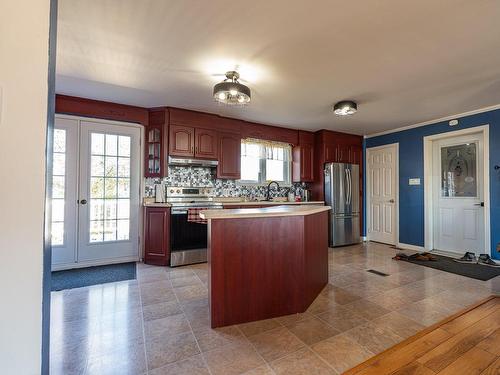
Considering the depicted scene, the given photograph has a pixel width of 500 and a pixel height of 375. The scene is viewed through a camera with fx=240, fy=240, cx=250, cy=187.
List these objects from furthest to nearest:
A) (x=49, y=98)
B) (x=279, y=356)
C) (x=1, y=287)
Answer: (x=279, y=356)
(x=49, y=98)
(x=1, y=287)

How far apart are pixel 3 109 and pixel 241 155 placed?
13.0 ft

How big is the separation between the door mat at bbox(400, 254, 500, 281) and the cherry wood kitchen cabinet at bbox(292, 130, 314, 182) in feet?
7.67

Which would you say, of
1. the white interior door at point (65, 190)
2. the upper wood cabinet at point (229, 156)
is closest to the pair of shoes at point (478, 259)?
the upper wood cabinet at point (229, 156)

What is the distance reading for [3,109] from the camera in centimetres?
75

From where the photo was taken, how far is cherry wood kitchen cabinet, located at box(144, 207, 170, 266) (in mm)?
3600

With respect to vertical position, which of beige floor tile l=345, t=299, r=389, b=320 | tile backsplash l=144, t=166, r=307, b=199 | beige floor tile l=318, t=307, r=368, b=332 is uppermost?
tile backsplash l=144, t=166, r=307, b=199

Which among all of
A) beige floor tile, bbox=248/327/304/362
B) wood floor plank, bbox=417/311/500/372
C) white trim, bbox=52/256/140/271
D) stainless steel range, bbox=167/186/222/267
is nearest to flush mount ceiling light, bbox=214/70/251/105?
stainless steel range, bbox=167/186/222/267

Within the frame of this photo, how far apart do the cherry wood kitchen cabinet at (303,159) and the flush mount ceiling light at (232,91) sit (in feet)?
9.15

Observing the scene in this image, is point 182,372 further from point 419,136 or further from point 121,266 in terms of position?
point 419,136

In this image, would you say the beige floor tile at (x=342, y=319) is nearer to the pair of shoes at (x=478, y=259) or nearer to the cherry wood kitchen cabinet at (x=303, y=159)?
the pair of shoes at (x=478, y=259)

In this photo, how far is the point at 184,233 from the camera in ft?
12.2

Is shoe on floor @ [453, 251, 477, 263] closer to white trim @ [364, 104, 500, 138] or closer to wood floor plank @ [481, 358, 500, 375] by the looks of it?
white trim @ [364, 104, 500, 138]

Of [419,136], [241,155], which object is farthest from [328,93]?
[419,136]

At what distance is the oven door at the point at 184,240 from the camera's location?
3605 millimetres
